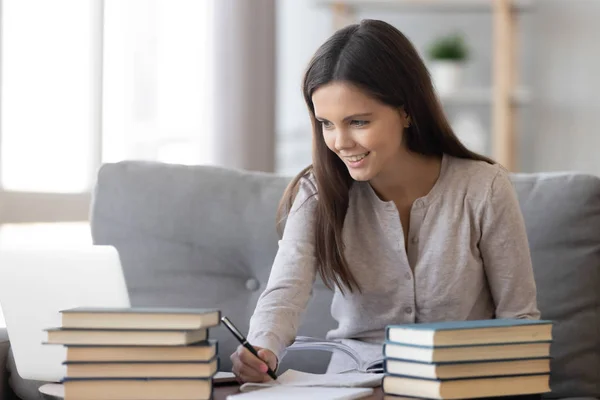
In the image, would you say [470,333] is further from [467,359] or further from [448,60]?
[448,60]

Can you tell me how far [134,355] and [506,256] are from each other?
757 millimetres

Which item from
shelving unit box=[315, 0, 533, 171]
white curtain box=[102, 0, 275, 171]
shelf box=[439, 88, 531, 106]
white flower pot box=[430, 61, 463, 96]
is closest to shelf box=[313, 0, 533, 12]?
shelving unit box=[315, 0, 533, 171]

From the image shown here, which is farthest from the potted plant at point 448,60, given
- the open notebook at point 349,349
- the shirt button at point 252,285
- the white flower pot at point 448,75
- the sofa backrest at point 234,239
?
the open notebook at point 349,349

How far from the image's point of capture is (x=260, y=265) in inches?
76.7

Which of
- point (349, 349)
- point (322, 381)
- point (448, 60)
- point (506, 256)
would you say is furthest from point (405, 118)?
point (448, 60)

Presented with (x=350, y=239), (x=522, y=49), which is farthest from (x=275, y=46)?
(x=522, y=49)

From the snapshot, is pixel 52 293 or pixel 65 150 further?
pixel 65 150

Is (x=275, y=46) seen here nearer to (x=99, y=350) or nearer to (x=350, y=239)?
(x=350, y=239)

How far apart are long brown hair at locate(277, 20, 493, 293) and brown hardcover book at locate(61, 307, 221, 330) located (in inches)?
21.2

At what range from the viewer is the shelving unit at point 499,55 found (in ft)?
12.8

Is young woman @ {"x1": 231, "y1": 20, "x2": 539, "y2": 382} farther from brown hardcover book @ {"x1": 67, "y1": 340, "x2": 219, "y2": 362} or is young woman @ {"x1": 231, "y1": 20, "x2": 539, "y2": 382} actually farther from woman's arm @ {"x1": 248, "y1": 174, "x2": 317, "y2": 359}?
brown hardcover book @ {"x1": 67, "y1": 340, "x2": 219, "y2": 362}

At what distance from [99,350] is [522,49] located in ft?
11.1

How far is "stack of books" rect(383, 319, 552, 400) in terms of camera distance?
1.14 meters

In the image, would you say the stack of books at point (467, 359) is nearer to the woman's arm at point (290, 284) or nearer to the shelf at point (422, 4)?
the woman's arm at point (290, 284)
